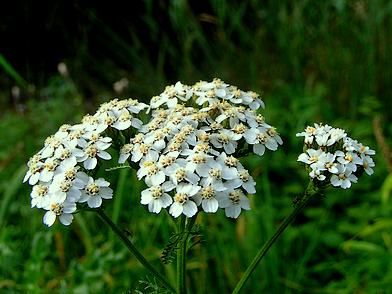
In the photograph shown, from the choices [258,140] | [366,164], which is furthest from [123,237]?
[366,164]

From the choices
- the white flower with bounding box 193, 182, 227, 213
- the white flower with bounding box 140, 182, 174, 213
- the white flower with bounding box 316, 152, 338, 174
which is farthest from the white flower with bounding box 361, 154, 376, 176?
the white flower with bounding box 140, 182, 174, 213

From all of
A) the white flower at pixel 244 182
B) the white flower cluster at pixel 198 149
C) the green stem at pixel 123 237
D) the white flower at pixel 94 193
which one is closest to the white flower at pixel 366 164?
the white flower cluster at pixel 198 149

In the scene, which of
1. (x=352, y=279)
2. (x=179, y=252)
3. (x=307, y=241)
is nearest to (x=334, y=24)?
(x=307, y=241)

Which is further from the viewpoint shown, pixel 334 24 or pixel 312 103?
pixel 334 24

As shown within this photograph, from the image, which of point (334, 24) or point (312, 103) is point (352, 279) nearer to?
point (312, 103)

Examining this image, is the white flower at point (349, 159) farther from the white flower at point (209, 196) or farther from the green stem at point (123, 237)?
the green stem at point (123, 237)

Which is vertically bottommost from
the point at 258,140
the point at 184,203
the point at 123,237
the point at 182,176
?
the point at 123,237

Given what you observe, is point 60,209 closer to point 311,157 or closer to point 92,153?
point 92,153
